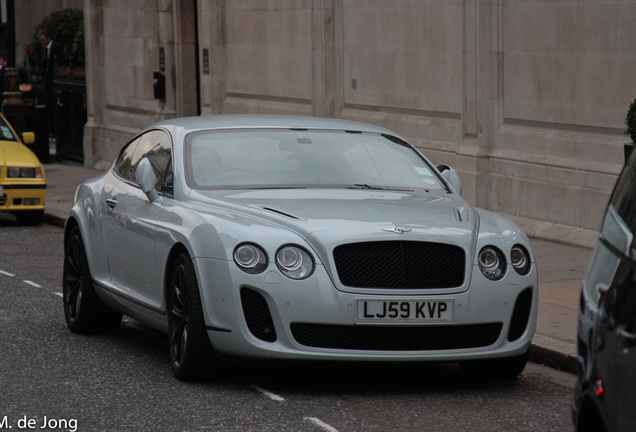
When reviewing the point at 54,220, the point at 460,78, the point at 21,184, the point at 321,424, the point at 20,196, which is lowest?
the point at 54,220

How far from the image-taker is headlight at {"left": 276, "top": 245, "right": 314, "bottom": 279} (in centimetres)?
537

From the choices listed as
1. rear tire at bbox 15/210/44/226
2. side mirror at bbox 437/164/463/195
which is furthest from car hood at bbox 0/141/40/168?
side mirror at bbox 437/164/463/195

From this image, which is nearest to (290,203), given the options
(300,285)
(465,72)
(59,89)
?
(300,285)

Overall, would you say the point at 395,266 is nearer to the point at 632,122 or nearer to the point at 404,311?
the point at 404,311

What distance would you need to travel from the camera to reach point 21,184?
1387 centimetres

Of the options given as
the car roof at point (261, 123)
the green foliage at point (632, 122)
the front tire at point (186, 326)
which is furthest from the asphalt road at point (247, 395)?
the green foliage at point (632, 122)

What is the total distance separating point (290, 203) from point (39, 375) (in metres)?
1.72

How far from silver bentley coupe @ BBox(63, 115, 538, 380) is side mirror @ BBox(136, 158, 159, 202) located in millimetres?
12

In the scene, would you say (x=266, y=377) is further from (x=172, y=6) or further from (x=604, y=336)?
(x=172, y=6)

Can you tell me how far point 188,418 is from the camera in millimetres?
5172

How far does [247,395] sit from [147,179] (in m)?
1.54

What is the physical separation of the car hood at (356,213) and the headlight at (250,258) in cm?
21

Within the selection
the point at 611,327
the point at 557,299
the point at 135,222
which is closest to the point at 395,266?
the point at 135,222

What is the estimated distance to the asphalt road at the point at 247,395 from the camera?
16.8 feet
